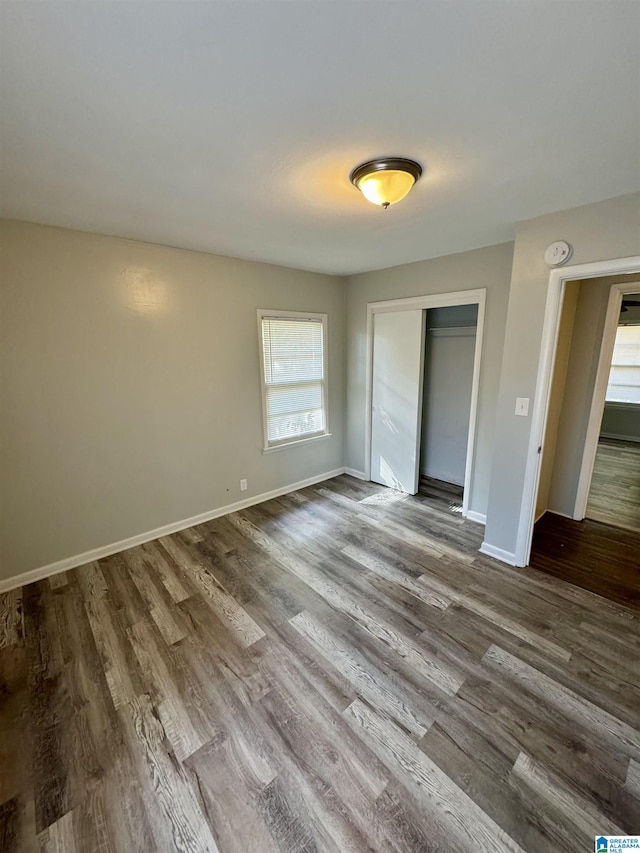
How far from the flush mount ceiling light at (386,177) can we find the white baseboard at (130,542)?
2.94m

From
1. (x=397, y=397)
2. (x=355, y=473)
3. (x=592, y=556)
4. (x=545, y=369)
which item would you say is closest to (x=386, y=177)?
(x=545, y=369)

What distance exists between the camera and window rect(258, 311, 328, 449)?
3521 mm

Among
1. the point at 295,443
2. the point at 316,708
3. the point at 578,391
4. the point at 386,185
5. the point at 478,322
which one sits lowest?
the point at 316,708

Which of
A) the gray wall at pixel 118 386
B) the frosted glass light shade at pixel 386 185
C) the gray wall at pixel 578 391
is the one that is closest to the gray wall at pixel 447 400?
the gray wall at pixel 578 391

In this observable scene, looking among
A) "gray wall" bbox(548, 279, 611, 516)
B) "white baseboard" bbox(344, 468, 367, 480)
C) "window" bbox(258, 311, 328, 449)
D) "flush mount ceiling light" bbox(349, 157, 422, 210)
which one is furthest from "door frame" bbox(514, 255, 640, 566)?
"window" bbox(258, 311, 328, 449)

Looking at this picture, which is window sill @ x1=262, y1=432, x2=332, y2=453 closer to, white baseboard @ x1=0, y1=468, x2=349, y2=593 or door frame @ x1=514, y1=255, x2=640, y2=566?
white baseboard @ x1=0, y1=468, x2=349, y2=593

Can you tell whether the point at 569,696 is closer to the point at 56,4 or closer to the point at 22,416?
the point at 56,4

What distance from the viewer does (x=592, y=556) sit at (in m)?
2.70

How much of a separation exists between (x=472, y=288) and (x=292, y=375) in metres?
1.94

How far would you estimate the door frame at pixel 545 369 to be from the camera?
2014 mm

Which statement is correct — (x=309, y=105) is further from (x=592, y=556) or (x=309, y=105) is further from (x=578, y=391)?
(x=592, y=556)

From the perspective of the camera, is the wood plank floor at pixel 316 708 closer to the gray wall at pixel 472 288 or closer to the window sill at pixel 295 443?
the gray wall at pixel 472 288

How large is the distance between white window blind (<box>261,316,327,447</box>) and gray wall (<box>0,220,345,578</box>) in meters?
0.17

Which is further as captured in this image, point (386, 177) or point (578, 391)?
point (578, 391)
